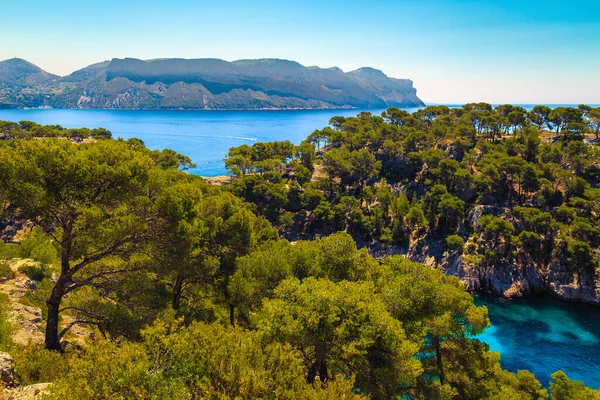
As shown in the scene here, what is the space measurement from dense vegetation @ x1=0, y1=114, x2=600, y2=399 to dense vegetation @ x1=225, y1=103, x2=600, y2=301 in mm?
27762

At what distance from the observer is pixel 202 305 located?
65.0ft

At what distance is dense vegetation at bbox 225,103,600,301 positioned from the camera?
48.7m

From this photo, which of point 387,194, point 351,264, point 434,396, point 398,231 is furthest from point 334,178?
point 434,396

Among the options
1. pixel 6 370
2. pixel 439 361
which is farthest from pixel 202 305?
pixel 439 361

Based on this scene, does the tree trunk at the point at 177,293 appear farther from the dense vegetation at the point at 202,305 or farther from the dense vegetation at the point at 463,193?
the dense vegetation at the point at 463,193

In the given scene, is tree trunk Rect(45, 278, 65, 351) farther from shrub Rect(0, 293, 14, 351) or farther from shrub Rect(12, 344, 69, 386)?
shrub Rect(12, 344, 69, 386)

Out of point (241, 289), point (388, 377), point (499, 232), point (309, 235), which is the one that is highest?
point (241, 289)

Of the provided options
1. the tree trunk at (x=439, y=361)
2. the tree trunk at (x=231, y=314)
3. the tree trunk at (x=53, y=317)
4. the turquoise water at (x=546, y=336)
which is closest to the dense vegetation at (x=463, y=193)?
the turquoise water at (x=546, y=336)

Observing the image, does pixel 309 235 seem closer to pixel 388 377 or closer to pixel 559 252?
pixel 559 252

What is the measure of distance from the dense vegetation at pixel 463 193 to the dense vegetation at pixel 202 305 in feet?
91.1

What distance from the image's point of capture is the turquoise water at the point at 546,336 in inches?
1315

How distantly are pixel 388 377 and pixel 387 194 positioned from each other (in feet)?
162

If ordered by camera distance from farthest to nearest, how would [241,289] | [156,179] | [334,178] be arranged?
[334,178], [241,289], [156,179]

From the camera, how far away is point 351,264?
19.8 meters
